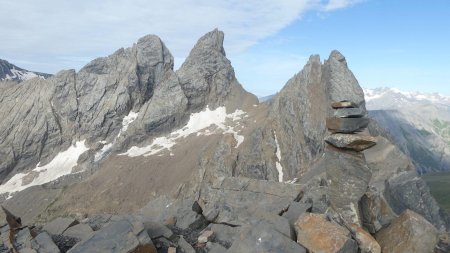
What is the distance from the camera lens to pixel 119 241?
13211 mm

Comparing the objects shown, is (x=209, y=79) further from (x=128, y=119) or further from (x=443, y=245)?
(x=443, y=245)

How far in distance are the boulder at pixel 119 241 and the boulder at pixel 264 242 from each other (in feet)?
9.98

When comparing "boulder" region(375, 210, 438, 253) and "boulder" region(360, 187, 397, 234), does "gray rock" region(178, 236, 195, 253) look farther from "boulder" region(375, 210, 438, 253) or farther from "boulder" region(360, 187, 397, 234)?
"boulder" region(360, 187, 397, 234)

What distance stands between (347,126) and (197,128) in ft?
434

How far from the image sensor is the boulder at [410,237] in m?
14.7

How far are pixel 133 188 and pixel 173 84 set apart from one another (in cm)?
5467

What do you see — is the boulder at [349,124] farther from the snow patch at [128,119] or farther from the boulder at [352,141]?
the snow patch at [128,119]

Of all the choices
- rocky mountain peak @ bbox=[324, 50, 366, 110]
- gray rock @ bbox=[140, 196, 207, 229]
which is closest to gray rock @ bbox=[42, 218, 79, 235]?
gray rock @ bbox=[140, 196, 207, 229]

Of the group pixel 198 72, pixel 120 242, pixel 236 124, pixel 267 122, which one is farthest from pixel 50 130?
pixel 120 242

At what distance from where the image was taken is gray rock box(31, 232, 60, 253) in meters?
14.3

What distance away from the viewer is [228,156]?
11106 cm

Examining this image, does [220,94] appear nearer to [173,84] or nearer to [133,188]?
[173,84]

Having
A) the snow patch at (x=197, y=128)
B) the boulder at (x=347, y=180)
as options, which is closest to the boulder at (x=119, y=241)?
the boulder at (x=347, y=180)

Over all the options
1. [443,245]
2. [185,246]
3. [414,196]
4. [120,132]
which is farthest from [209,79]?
[443,245]
